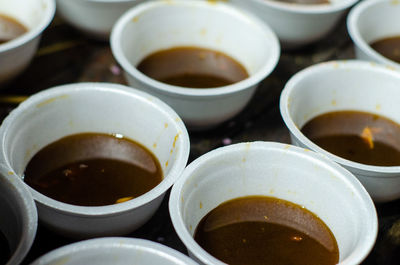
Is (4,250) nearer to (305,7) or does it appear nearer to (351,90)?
(351,90)

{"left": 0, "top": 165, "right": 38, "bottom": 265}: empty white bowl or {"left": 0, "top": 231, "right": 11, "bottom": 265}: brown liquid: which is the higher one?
{"left": 0, "top": 165, "right": 38, "bottom": 265}: empty white bowl

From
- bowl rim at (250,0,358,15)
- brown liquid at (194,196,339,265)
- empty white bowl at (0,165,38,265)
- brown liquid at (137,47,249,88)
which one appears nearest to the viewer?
empty white bowl at (0,165,38,265)

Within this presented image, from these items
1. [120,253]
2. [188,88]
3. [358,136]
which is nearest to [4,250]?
[120,253]

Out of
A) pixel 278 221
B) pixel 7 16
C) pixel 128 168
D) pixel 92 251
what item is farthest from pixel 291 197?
pixel 7 16

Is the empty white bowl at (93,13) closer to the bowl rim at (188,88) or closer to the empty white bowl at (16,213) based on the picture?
the bowl rim at (188,88)

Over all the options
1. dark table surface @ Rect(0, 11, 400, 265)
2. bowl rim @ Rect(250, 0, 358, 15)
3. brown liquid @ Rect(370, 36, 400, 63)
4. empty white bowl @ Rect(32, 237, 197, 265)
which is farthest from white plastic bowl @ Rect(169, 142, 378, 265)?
brown liquid @ Rect(370, 36, 400, 63)

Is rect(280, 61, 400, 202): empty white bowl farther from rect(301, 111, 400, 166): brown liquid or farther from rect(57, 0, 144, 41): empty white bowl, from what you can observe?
rect(57, 0, 144, 41): empty white bowl
